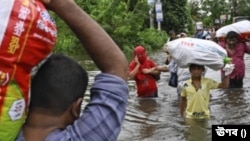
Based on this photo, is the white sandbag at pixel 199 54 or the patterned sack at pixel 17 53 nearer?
the patterned sack at pixel 17 53

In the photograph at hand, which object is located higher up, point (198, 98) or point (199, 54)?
point (199, 54)

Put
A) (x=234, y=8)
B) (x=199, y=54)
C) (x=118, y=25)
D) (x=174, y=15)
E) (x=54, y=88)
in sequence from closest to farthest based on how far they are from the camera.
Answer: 1. (x=54, y=88)
2. (x=199, y=54)
3. (x=118, y=25)
4. (x=174, y=15)
5. (x=234, y=8)

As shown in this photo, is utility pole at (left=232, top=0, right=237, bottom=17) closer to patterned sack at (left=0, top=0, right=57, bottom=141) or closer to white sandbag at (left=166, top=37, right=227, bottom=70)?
white sandbag at (left=166, top=37, right=227, bottom=70)

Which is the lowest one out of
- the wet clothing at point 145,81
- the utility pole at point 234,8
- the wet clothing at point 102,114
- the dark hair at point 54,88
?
the utility pole at point 234,8

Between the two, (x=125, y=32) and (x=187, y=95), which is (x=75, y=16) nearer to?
(x=187, y=95)

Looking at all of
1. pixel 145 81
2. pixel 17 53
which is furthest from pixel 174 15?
pixel 17 53

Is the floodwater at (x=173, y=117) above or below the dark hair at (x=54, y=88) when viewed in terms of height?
below

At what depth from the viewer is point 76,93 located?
169 centimetres

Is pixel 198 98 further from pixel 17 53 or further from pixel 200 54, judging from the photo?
pixel 17 53

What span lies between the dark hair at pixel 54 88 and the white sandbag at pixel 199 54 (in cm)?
444

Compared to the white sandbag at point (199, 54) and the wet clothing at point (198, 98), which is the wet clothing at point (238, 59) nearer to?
the wet clothing at point (198, 98)

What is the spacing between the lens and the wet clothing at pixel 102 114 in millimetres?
1682

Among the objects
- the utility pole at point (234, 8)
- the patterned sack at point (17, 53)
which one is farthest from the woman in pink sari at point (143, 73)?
the utility pole at point (234, 8)

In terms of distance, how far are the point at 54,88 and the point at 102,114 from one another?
0.18 meters
